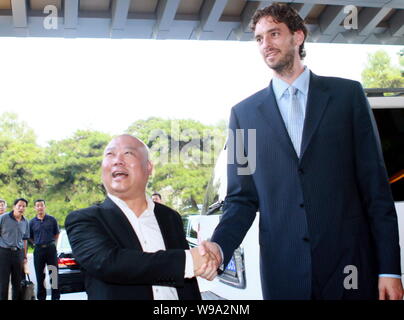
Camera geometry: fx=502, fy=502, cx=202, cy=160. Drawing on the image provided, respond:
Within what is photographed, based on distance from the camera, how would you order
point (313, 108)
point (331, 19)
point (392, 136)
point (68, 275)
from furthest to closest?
1. point (331, 19)
2. point (68, 275)
3. point (392, 136)
4. point (313, 108)

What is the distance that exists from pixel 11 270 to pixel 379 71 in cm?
2885

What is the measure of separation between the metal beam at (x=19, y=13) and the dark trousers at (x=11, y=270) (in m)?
3.80

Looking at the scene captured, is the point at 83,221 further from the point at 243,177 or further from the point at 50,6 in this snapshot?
A: the point at 50,6

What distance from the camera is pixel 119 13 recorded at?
8.56m

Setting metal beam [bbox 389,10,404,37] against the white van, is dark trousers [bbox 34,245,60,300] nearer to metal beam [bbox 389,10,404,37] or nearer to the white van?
the white van

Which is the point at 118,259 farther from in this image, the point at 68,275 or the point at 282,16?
the point at 68,275

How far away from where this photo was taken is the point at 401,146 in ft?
11.1

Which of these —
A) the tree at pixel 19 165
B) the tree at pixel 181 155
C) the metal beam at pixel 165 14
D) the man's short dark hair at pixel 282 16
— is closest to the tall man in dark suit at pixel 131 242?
the man's short dark hair at pixel 282 16

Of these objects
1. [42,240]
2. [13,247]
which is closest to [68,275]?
[42,240]

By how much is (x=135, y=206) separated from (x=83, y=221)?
22cm

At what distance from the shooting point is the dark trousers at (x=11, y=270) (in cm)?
833

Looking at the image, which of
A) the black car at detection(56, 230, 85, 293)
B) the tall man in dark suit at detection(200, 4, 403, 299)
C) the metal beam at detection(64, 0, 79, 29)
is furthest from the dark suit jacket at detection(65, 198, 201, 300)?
the black car at detection(56, 230, 85, 293)

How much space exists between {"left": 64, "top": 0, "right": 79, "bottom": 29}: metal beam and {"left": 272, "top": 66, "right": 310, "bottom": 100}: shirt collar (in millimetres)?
6361

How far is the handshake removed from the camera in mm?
1857
